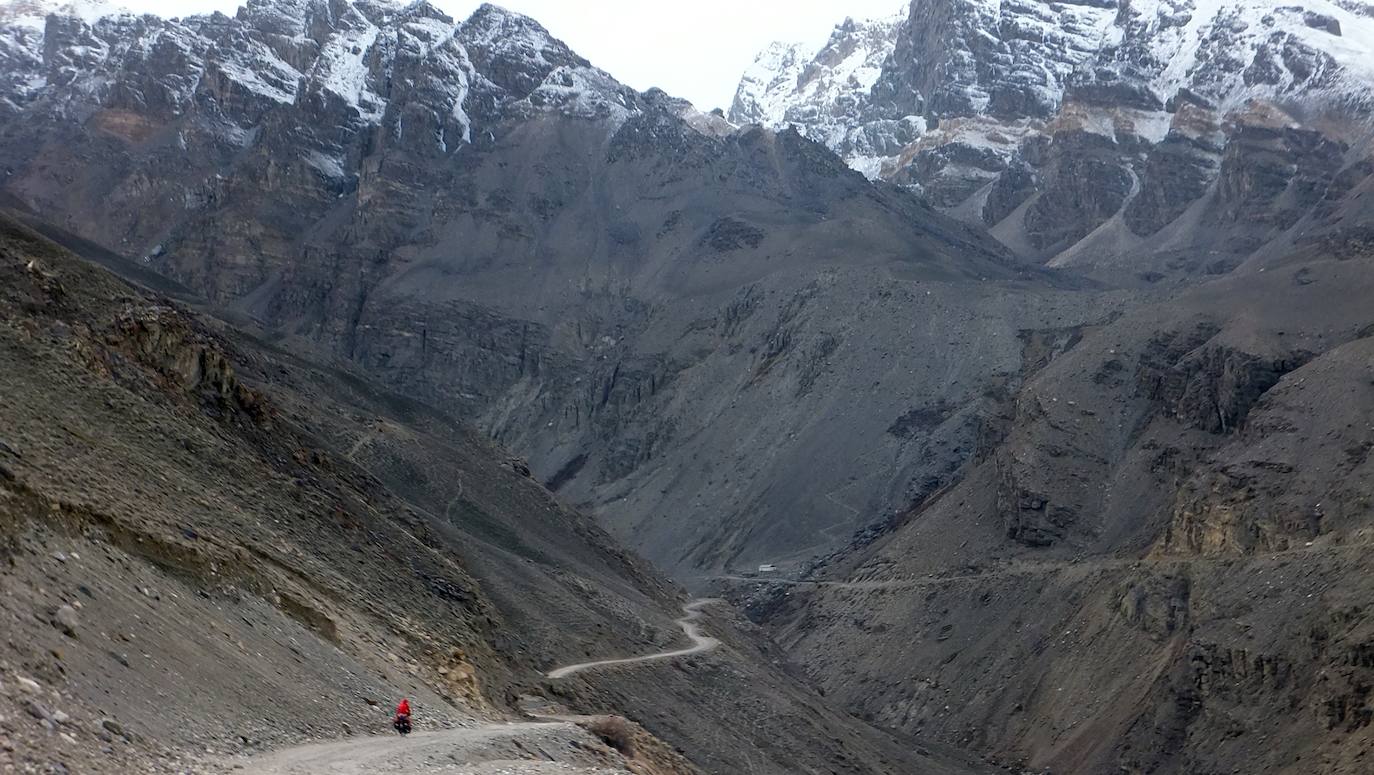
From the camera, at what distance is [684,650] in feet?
251

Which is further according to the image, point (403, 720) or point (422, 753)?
point (403, 720)

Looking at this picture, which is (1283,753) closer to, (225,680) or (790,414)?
(225,680)

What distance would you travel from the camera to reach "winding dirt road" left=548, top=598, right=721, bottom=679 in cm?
6338

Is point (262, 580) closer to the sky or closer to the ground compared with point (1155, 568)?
closer to the ground

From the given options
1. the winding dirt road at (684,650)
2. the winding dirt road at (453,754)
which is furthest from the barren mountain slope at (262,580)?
the winding dirt road at (453,754)

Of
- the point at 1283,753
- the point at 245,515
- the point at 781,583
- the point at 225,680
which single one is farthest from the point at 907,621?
the point at 225,680

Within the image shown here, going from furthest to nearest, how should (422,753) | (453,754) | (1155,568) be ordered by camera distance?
(1155,568) < (453,754) < (422,753)

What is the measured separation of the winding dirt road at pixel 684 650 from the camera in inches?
2495

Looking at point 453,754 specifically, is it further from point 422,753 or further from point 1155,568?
point 1155,568

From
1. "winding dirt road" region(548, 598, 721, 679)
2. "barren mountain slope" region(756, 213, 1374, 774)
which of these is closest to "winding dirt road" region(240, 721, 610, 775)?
"winding dirt road" region(548, 598, 721, 679)

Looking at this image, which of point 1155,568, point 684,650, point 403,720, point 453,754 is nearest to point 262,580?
point 403,720

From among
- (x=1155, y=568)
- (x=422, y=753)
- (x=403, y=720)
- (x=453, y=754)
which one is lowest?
(x=403, y=720)

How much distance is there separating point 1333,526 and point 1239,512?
23.0 feet

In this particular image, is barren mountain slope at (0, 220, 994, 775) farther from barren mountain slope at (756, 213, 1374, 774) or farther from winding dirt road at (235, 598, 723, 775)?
barren mountain slope at (756, 213, 1374, 774)
